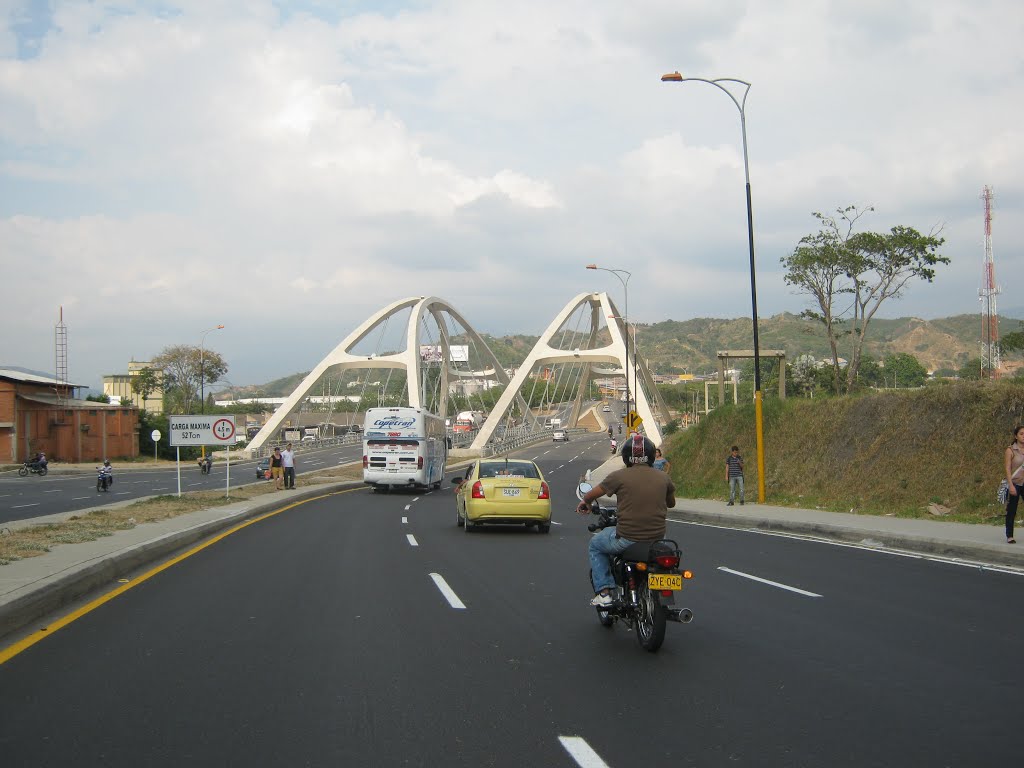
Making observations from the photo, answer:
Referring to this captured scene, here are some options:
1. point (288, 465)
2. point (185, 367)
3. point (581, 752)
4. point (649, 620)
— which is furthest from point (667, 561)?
point (185, 367)

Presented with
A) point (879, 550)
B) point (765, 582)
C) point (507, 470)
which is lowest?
point (879, 550)

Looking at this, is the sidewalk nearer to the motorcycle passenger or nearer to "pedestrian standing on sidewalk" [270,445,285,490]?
the motorcycle passenger

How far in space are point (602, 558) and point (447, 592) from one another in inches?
121

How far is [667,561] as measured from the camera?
729cm

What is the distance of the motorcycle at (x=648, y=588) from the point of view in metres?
7.20

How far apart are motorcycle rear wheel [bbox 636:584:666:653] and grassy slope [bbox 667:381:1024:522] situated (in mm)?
13037

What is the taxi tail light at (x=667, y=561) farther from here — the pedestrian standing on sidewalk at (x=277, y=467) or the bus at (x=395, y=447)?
the bus at (x=395, y=447)

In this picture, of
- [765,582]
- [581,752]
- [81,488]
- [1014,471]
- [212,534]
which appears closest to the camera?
[581,752]

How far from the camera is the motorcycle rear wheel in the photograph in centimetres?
725

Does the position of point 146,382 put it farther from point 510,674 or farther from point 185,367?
point 510,674

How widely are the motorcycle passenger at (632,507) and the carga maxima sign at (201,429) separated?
20122 millimetres

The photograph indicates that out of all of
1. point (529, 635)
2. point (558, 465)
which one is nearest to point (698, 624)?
point (529, 635)

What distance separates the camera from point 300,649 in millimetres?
7426

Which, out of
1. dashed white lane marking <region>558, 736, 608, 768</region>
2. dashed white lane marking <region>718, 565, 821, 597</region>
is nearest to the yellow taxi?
dashed white lane marking <region>718, 565, 821, 597</region>
